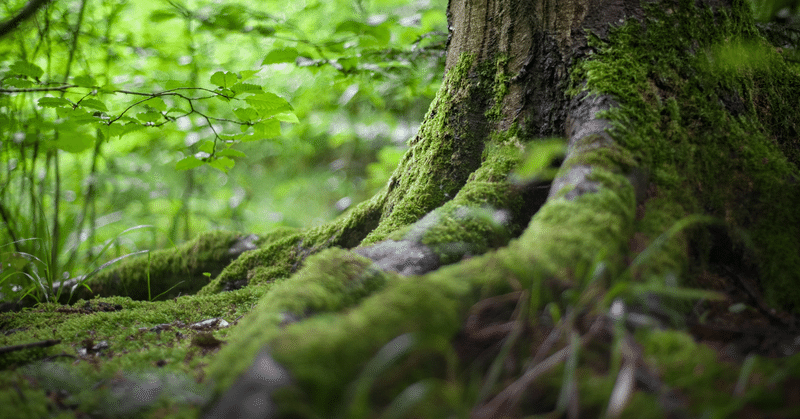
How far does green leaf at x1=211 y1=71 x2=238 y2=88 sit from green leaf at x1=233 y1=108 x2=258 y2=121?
8.2 inches

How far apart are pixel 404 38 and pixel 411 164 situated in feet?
4.84

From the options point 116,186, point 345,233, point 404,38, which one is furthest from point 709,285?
point 116,186

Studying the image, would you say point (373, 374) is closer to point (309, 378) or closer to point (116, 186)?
point (309, 378)

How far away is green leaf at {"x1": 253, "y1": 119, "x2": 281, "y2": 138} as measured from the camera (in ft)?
7.00

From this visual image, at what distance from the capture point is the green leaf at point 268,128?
2.13m

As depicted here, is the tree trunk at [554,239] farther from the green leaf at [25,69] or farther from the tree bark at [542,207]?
the green leaf at [25,69]

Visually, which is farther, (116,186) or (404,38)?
(116,186)

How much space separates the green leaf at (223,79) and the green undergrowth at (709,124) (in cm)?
160

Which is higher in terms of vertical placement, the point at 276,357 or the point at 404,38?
the point at 404,38

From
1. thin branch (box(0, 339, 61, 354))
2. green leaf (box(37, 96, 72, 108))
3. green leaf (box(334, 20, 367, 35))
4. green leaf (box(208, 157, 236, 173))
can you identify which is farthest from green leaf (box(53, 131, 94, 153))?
green leaf (box(334, 20, 367, 35))

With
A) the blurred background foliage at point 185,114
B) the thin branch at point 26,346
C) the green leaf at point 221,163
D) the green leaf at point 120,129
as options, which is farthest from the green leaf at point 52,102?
the thin branch at point 26,346

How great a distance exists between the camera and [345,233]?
236 centimetres

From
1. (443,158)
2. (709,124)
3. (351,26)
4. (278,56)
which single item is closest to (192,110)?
(278,56)

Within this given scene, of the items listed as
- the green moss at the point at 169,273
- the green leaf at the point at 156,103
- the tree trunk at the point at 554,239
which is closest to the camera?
the tree trunk at the point at 554,239
